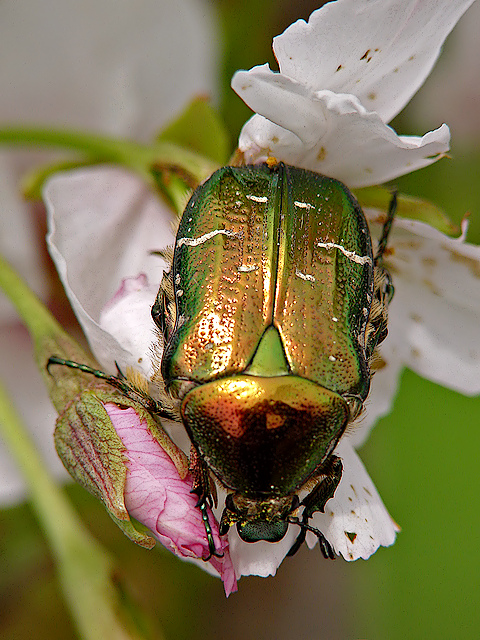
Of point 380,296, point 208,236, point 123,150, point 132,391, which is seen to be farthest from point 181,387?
point 123,150

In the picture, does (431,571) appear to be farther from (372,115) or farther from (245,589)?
(372,115)

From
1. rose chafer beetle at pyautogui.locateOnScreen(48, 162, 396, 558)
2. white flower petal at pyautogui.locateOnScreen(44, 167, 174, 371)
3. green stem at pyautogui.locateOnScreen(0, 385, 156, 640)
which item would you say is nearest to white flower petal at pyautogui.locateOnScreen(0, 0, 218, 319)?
white flower petal at pyautogui.locateOnScreen(44, 167, 174, 371)

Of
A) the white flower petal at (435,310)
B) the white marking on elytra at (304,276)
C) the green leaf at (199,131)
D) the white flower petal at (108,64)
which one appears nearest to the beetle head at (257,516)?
the white marking on elytra at (304,276)

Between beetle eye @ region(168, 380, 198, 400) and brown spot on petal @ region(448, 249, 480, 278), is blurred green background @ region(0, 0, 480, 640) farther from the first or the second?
→ beetle eye @ region(168, 380, 198, 400)

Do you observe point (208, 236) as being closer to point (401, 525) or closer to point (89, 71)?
point (89, 71)

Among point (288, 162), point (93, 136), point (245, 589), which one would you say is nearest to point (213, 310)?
point (288, 162)
